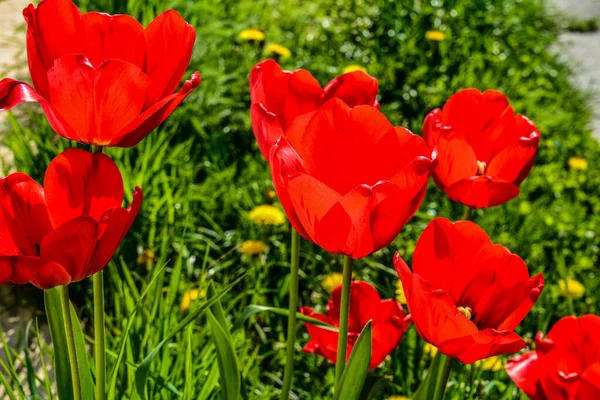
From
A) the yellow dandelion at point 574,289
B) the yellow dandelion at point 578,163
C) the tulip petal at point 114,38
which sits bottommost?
the yellow dandelion at point 578,163

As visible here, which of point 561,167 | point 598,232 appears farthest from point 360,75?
point 561,167

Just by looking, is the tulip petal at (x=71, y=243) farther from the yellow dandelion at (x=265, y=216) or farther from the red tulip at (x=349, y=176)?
the yellow dandelion at (x=265, y=216)

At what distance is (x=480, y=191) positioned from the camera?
3.67 ft

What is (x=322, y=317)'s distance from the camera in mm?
1303

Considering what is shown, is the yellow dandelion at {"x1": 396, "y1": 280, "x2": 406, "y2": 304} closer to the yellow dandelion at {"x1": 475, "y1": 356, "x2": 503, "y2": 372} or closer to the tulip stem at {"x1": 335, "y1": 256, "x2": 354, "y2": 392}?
the yellow dandelion at {"x1": 475, "y1": 356, "x2": 503, "y2": 372}

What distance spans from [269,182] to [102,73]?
5.20ft

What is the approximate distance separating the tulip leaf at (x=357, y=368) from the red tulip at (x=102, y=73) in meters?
0.30

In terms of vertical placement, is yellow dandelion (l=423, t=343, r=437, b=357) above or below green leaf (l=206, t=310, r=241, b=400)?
below

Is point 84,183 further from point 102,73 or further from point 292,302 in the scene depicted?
point 292,302

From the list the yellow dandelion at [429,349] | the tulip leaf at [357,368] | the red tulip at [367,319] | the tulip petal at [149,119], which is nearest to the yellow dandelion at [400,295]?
the yellow dandelion at [429,349]

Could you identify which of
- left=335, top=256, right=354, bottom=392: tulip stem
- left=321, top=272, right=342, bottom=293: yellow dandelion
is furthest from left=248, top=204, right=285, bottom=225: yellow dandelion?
left=335, top=256, right=354, bottom=392: tulip stem

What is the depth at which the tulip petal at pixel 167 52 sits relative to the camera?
0.89 meters

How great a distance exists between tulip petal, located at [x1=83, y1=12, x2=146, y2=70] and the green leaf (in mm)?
312

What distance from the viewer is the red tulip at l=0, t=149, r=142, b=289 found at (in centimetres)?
79
